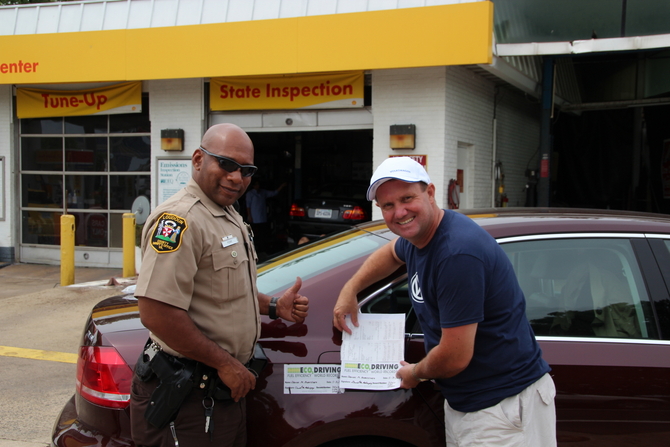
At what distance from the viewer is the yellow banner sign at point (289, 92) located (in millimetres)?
8945

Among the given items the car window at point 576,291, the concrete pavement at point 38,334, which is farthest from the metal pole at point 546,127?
the car window at point 576,291

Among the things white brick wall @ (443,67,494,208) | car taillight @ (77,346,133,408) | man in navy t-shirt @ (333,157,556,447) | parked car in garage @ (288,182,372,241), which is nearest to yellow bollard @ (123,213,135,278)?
parked car in garage @ (288,182,372,241)

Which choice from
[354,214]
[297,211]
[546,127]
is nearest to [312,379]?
[354,214]

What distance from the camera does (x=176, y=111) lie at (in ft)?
32.3

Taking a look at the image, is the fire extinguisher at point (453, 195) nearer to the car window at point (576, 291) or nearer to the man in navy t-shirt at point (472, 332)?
the car window at point (576, 291)

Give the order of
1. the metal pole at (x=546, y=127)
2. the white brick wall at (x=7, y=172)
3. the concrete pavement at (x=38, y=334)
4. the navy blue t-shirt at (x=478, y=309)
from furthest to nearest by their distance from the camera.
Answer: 1. the white brick wall at (x=7, y=172)
2. the metal pole at (x=546, y=127)
3. the concrete pavement at (x=38, y=334)
4. the navy blue t-shirt at (x=478, y=309)

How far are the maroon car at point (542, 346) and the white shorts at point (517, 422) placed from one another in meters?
0.19

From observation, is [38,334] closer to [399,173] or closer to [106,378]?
[106,378]

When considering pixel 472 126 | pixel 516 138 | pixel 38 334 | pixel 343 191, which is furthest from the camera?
pixel 516 138

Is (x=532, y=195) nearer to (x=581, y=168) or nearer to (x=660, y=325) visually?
(x=581, y=168)

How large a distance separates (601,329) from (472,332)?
81 cm

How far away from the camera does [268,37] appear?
855cm

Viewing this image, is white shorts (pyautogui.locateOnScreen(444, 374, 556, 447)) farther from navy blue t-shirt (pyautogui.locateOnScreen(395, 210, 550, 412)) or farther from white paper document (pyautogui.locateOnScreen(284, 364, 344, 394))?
white paper document (pyautogui.locateOnScreen(284, 364, 344, 394))

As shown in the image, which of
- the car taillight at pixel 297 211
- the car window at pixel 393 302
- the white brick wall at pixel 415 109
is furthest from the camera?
the car taillight at pixel 297 211
